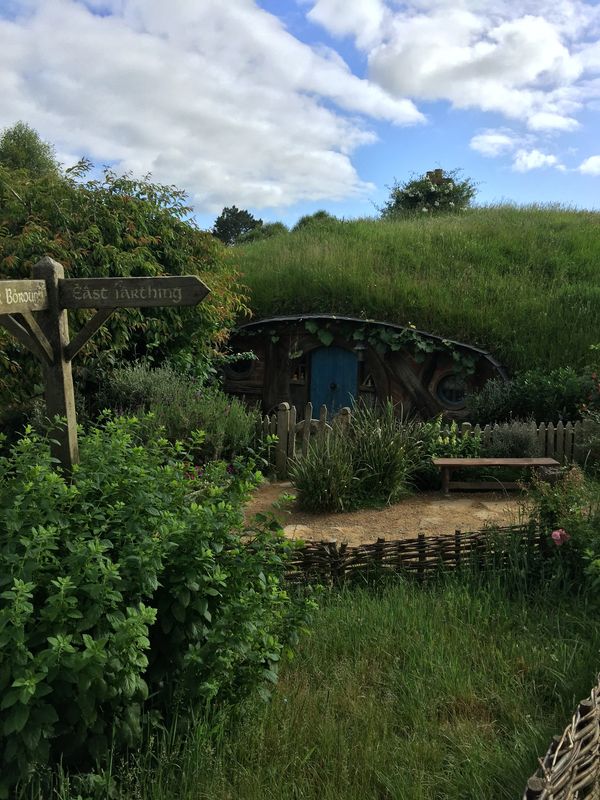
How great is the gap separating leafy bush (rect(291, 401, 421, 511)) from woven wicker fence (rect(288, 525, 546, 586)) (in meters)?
2.12

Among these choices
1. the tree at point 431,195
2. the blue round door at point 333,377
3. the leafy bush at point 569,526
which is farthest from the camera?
the tree at point 431,195

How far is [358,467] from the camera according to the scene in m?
7.55

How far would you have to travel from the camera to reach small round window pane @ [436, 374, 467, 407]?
12.2m

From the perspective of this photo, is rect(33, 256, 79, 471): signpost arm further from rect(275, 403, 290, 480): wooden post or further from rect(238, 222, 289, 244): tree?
rect(238, 222, 289, 244): tree

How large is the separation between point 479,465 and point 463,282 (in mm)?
6913

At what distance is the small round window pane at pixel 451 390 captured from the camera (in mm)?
12172

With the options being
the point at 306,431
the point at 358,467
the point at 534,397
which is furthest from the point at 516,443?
the point at 306,431

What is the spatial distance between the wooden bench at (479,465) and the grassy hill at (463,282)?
427cm

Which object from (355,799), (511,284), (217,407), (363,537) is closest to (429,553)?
(363,537)

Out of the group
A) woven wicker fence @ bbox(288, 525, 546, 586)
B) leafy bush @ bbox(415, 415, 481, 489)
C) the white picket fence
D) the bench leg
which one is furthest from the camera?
the white picket fence

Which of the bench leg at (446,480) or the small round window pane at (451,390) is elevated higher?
the small round window pane at (451,390)

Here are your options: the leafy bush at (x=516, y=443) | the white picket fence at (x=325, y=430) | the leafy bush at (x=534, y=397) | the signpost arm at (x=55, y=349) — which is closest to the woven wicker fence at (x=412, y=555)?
the signpost arm at (x=55, y=349)

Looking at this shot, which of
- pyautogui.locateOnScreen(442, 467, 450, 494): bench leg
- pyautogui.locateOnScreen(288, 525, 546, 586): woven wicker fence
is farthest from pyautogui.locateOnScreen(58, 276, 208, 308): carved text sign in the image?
pyautogui.locateOnScreen(442, 467, 450, 494): bench leg

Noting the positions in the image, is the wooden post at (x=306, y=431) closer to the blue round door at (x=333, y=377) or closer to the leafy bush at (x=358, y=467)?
the leafy bush at (x=358, y=467)
